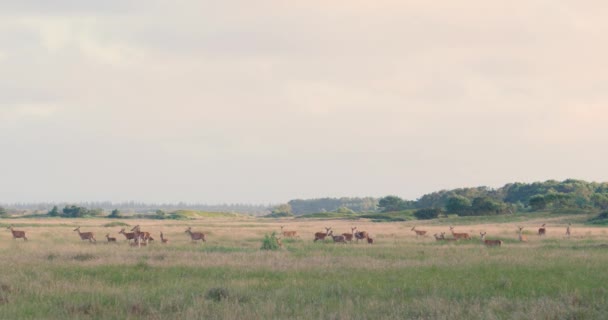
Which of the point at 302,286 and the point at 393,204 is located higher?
the point at 393,204

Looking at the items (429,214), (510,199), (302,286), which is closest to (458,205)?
(429,214)

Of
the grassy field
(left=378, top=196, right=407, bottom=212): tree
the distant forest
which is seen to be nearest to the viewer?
the grassy field

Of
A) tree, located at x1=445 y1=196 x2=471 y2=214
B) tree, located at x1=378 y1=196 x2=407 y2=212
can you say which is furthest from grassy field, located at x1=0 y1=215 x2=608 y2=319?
tree, located at x1=378 y1=196 x2=407 y2=212

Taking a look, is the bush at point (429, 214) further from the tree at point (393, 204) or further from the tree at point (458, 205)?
the tree at point (393, 204)

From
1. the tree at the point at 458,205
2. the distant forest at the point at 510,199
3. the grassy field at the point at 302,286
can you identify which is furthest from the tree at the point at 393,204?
the grassy field at the point at 302,286

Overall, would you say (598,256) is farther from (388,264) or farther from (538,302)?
(538,302)

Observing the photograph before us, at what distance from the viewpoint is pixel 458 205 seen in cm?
9175

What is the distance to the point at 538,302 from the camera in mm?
12562

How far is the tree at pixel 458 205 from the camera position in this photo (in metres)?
91.0

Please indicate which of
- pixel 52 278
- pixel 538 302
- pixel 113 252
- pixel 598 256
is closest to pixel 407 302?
pixel 538 302

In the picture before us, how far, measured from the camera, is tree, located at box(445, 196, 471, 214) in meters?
91.0

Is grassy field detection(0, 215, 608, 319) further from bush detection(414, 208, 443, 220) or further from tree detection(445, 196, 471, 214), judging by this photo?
tree detection(445, 196, 471, 214)

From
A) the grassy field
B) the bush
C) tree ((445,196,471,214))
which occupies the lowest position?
the grassy field

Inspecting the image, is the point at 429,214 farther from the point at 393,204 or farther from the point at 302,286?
the point at 302,286
